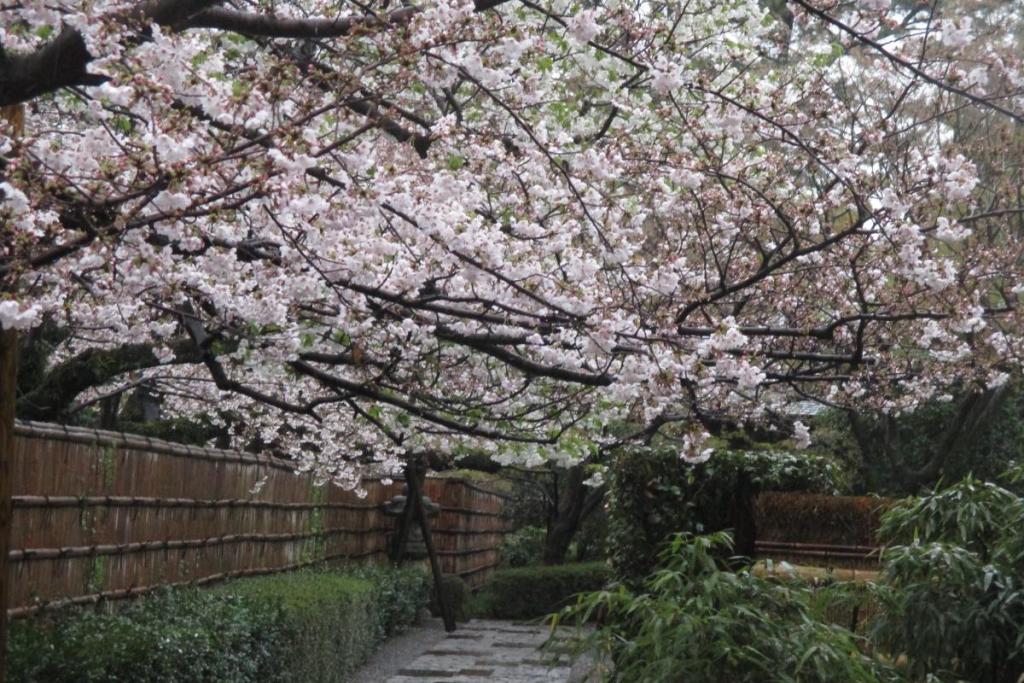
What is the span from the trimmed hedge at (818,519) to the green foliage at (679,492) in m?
0.88

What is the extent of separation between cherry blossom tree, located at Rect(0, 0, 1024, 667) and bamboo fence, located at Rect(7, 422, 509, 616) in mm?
748

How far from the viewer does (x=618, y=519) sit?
10.1 metres

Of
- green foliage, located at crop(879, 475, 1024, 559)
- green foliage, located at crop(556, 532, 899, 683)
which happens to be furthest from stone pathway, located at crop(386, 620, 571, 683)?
green foliage, located at crop(556, 532, 899, 683)

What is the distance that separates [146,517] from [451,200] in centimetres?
457

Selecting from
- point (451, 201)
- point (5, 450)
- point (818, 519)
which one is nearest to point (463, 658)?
point (818, 519)

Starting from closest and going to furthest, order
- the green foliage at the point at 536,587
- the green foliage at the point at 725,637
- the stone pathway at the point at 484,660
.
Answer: the green foliage at the point at 725,637 → the stone pathway at the point at 484,660 → the green foliage at the point at 536,587

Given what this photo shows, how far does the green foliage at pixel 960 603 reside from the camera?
17.0ft

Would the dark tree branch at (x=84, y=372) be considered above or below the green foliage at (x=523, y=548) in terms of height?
above

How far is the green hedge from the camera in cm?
637

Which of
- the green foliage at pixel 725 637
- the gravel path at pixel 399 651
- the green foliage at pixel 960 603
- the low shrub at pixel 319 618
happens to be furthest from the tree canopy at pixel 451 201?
the gravel path at pixel 399 651

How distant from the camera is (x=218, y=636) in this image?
323 inches

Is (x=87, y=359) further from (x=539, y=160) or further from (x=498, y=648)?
(x=498, y=648)

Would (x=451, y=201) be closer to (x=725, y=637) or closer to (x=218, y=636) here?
(x=725, y=637)

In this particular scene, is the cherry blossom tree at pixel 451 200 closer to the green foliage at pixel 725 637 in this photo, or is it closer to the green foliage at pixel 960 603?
the green foliage at pixel 725 637
